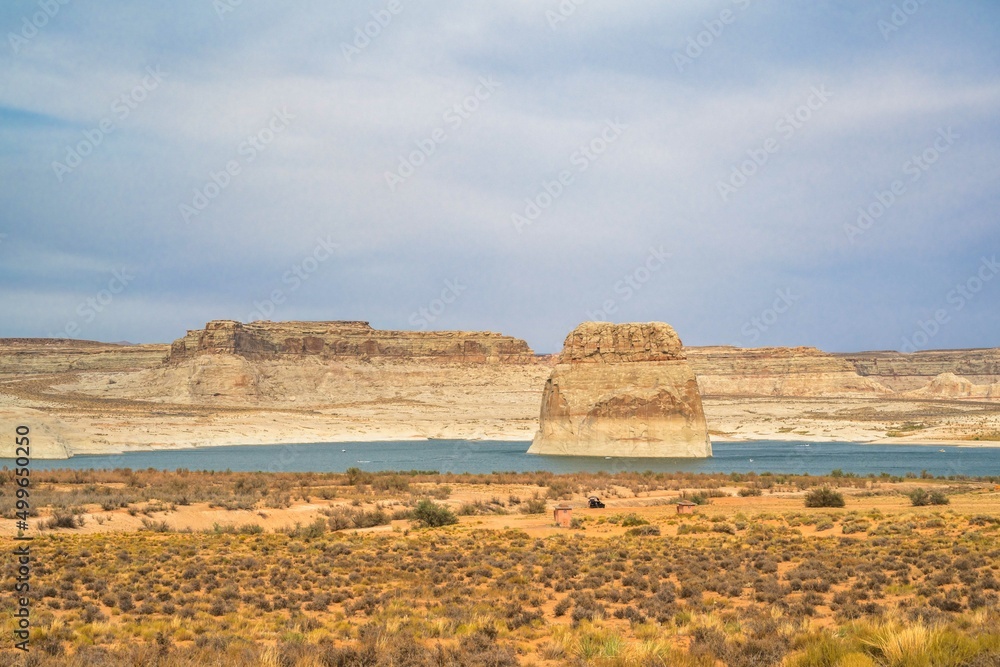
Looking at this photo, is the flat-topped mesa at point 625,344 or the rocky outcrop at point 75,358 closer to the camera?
the flat-topped mesa at point 625,344

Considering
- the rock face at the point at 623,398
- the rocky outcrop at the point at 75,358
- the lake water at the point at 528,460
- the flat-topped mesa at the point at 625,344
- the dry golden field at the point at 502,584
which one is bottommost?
the lake water at the point at 528,460

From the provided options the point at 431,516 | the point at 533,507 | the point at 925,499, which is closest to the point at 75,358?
the point at 533,507

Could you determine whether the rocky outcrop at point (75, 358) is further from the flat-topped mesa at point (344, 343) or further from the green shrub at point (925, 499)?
the green shrub at point (925, 499)

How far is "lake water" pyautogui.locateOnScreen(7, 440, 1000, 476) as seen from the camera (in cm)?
5362

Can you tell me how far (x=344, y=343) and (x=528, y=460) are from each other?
378 ft

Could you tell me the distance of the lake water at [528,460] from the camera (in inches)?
2111

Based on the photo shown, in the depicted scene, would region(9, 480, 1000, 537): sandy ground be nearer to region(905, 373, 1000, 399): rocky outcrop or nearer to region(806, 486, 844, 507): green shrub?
region(806, 486, 844, 507): green shrub

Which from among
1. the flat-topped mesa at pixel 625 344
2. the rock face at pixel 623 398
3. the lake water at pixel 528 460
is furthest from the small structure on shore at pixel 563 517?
the flat-topped mesa at pixel 625 344

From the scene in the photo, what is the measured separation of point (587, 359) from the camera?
6178cm

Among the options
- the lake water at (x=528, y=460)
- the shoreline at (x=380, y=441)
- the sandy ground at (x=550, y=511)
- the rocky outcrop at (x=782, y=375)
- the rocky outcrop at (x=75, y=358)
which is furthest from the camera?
the rocky outcrop at (x=75, y=358)

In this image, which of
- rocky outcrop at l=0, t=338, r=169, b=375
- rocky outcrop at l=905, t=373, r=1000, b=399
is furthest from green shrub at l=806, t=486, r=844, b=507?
rocky outcrop at l=0, t=338, r=169, b=375

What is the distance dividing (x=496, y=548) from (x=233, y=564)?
18.1ft

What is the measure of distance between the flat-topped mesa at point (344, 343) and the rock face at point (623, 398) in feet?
326

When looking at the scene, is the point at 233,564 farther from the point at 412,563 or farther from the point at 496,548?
the point at 496,548
